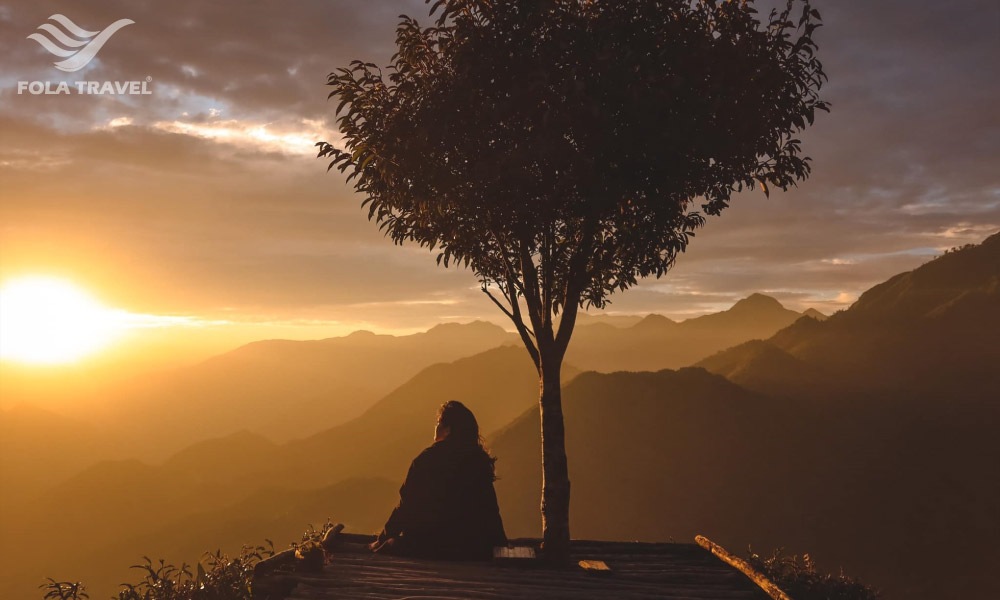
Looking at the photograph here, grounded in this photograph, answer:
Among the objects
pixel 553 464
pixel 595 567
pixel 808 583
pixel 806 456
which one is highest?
pixel 553 464

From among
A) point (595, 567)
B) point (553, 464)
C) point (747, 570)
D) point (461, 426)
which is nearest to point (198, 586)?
point (461, 426)

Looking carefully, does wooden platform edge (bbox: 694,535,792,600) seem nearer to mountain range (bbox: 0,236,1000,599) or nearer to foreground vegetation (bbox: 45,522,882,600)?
foreground vegetation (bbox: 45,522,882,600)

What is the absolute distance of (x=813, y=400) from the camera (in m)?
119

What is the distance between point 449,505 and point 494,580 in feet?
4.61

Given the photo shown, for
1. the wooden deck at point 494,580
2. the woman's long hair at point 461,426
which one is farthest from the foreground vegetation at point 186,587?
the woman's long hair at point 461,426

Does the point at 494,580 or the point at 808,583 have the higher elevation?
the point at 494,580

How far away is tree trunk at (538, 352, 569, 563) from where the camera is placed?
12.4 m

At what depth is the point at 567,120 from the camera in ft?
33.1

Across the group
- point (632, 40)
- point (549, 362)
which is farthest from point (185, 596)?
point (632, 40)

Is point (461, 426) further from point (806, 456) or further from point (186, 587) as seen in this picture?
point (806, 456)

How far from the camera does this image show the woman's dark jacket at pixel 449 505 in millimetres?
10555

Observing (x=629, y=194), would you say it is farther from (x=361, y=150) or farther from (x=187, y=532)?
(x=187, y=532)

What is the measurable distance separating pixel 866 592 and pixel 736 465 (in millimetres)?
102746

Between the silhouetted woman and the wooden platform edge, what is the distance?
418 centimetres
